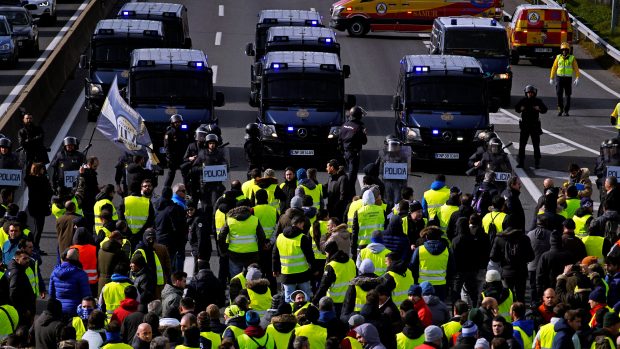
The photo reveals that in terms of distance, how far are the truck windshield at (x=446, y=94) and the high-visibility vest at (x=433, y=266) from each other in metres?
12.0

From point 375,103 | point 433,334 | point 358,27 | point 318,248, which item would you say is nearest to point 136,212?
point 318,248

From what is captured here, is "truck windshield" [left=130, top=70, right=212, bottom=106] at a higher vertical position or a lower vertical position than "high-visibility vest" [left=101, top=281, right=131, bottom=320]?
lower

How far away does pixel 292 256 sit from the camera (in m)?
19.6

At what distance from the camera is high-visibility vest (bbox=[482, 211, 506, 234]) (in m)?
21.1

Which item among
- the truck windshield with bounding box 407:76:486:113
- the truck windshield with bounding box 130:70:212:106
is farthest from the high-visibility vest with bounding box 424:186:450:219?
the truck windshield with bounding box 130:70:212:106

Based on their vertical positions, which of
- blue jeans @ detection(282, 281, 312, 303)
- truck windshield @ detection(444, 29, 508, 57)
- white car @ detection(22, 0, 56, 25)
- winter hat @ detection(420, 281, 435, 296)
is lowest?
white car @ detection(22, 0, 56, 25)

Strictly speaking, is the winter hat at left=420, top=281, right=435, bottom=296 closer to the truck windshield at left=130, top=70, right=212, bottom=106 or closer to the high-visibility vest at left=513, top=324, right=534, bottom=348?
the high-visibility vest at left=513, top=324, right=534, bottom=348

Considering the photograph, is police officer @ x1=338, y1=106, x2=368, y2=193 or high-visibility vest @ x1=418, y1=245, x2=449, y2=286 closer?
high-visibility vest @ x1=418, y1=245, x2=449, y2=286

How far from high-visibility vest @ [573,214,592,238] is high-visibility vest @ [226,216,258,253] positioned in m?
4.50

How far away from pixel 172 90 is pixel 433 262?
13116 mm

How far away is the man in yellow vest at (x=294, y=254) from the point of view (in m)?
19.6

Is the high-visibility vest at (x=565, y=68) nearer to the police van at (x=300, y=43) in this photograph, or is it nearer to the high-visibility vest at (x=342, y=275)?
the police van at (x=300, y=43)

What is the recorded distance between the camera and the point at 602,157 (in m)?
26.4

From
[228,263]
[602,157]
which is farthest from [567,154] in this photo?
[228,263]
